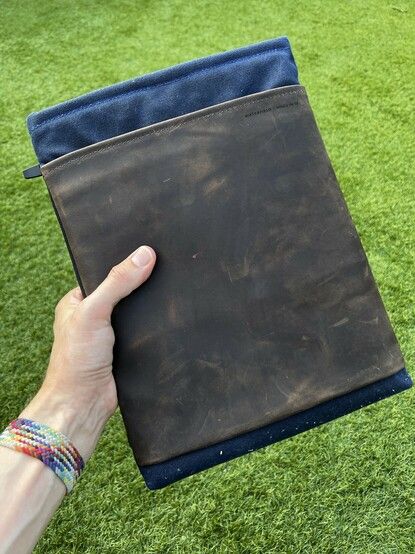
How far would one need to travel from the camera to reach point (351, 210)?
1.57 m

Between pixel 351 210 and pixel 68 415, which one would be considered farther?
pixel 351 210

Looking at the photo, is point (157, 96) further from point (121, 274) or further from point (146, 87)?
point (121, 274)

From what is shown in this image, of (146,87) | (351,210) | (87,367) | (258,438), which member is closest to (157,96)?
(146,87)

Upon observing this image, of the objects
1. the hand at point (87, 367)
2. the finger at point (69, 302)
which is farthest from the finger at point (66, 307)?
the hand at point (87, 367)

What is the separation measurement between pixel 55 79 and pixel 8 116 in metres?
0.24

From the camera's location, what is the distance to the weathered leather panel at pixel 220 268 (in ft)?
2.68

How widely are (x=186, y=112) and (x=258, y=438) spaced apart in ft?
1.66

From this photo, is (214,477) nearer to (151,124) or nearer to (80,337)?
(80,337)

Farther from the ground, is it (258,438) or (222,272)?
(222,272)

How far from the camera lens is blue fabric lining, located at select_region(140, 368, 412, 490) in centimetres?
85

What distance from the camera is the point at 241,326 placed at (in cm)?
84

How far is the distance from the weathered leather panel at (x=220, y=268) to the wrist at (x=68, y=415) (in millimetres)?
98

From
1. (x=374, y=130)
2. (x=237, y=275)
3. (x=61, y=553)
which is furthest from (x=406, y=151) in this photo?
(x=61, y=553)

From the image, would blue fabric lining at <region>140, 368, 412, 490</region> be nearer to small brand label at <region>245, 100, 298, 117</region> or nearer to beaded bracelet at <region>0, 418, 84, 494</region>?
beaded bracelet at <region>0, 418, 84, 494</region>
